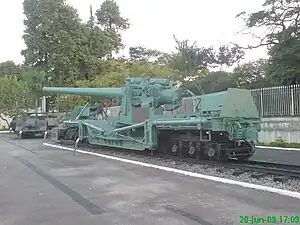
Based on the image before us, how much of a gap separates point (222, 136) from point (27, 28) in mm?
35366

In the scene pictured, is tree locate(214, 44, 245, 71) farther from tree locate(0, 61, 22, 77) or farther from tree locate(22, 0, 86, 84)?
tree locate(0, 61, 22, 77)

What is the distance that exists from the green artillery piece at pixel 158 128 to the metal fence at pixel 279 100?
5.34 m

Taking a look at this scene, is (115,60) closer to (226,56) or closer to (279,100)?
(226,56)

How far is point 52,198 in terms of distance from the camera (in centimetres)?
777

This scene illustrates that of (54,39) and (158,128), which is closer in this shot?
(158,128)

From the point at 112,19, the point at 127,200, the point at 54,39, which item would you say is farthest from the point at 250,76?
the point at 112,19

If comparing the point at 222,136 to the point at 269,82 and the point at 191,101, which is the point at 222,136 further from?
the point at 269,82

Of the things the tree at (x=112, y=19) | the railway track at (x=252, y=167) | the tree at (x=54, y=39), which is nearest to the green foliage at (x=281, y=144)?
the railway track at (x=252, y=167)

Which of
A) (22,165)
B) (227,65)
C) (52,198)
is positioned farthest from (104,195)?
(227,65)

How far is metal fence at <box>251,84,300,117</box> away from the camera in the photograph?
18609 millimetres
